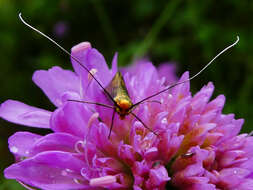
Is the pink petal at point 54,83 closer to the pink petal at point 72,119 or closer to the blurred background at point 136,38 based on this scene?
the pink petal at point 72,119

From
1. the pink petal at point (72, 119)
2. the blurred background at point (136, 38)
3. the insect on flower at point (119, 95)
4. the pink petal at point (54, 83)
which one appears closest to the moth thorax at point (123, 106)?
the insect on flower at point (119, 95)

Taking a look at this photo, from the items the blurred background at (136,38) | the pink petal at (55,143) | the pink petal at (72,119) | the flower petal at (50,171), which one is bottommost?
the flower petal at (50,171)

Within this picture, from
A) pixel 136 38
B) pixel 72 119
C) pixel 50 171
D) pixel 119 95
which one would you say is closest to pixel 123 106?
pixel 119 95

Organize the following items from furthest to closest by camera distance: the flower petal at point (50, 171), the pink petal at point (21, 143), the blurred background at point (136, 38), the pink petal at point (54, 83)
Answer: the blurred background at point (136, 38) < the pink petal at point (54, 83) < the pink petal at point (21, 143) < the flower petal at point (50, 171)

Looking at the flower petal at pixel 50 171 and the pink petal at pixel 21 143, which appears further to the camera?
the pink petal at pixel 21 143

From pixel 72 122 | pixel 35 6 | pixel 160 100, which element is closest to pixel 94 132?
pixel 72 122

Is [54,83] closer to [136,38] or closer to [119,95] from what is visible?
[119,95]

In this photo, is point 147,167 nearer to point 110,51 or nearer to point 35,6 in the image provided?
point 110,51
